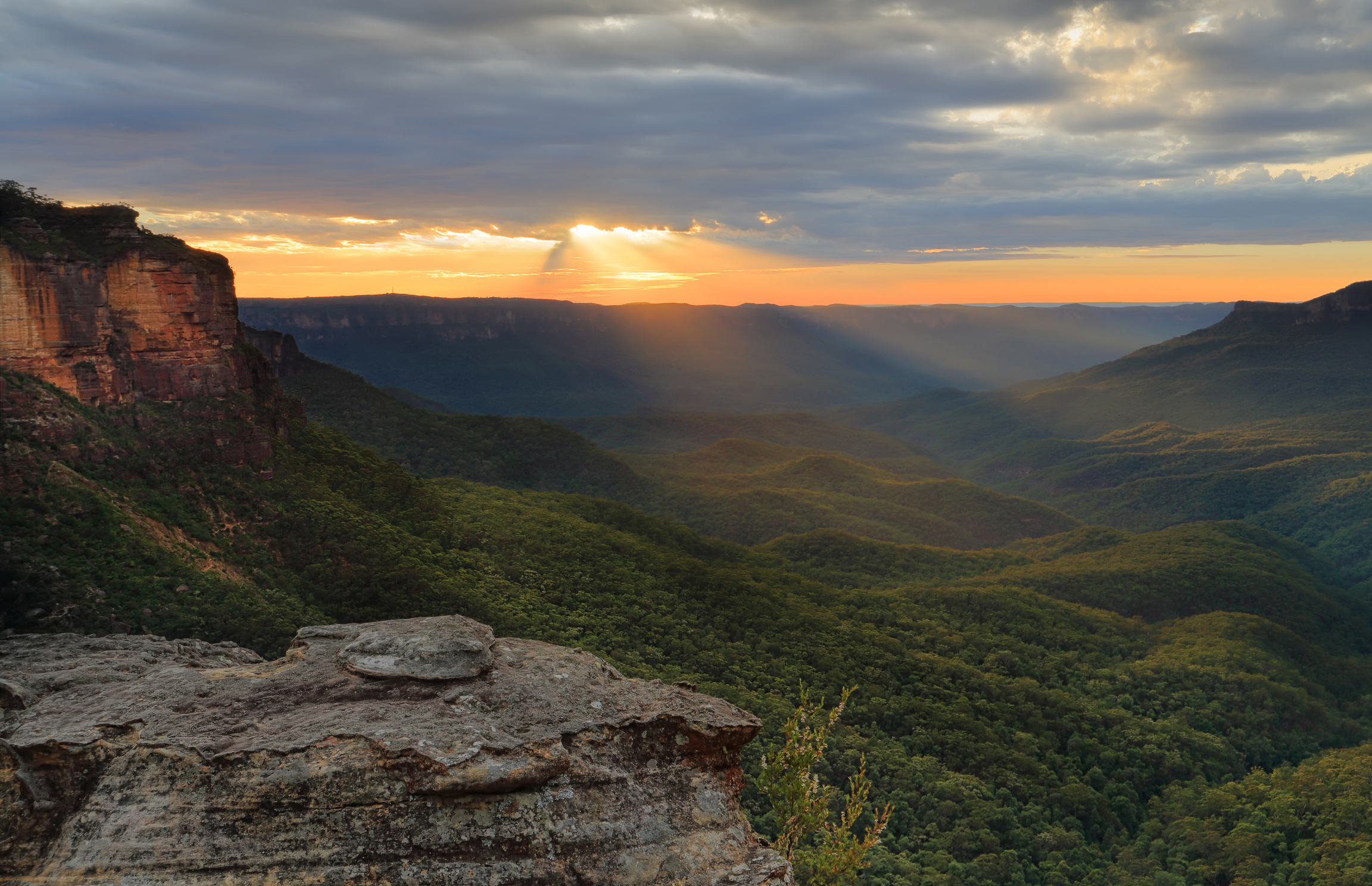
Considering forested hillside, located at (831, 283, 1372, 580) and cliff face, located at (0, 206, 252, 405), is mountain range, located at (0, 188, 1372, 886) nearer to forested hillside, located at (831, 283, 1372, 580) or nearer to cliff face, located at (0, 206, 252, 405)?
cliff face, located at (0, 206, 252, 405)

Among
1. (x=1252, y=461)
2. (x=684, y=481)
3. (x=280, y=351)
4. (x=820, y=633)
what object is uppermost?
(x=280, y=351)

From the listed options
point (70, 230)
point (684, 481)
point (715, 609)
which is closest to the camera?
point (70, 230)

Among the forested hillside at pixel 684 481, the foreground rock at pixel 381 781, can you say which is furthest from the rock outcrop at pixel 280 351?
the foreground rock at pixel 381 781

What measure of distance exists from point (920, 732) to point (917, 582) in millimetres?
34272

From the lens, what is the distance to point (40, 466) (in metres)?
31.9

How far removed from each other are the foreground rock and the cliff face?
1230 inches

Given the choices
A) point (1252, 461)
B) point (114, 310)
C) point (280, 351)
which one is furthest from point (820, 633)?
point (1252, 461)

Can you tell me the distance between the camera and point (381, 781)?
1163 centimetres

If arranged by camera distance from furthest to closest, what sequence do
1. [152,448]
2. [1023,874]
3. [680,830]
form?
[152,448], [1023,874], [680,830]

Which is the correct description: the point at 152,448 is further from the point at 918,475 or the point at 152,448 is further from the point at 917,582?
the point at 918,475

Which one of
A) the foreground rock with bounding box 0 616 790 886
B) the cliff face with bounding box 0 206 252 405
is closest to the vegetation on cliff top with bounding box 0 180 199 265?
the cliff face with bounding box 0 206 252 405

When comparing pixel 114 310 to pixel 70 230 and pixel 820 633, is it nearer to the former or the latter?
pixel 70 230

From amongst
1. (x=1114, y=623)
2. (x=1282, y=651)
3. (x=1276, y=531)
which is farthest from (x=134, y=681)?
(x=1276, y=531)

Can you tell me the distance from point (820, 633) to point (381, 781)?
141 feet
